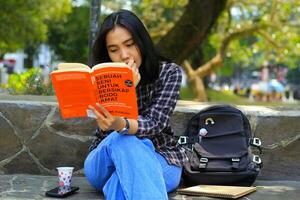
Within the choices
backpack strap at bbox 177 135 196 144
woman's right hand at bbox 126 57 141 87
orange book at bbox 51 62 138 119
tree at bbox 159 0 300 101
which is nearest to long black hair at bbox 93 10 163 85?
woman's right hand at bbox 126 57 141 87

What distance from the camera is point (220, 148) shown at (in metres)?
3.44

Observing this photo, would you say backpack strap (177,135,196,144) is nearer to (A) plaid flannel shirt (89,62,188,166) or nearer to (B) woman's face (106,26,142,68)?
(A) plaid flannel shirt (89,62,188,166)

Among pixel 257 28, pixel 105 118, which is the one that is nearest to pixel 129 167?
pixel 105 118

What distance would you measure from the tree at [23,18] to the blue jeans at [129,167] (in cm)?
1149

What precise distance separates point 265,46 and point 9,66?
65.1 feet

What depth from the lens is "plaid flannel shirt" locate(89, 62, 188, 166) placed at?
113 inches

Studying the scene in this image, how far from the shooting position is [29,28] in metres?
15.2

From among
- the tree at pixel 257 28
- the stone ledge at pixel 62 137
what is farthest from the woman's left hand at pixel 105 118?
the tree at pixel 257 28

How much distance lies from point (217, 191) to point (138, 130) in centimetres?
70

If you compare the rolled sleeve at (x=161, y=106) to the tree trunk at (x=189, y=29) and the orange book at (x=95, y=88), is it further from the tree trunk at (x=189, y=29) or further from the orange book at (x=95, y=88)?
the tree trunk at (x=189, y=29)

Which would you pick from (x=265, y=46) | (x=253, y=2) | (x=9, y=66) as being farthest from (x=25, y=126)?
(x=9, y=66)

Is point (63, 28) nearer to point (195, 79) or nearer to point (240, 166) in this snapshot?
point (195, 79)

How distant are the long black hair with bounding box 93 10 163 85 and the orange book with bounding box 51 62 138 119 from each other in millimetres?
426

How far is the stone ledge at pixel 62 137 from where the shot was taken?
12.4 feet
